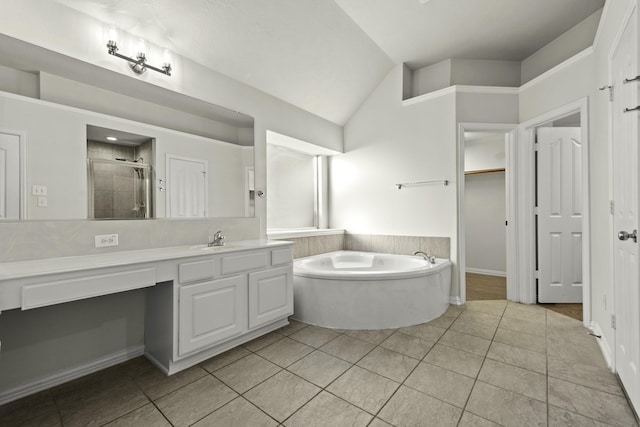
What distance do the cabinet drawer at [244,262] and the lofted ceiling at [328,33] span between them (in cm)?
170

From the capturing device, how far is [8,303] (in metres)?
1.35

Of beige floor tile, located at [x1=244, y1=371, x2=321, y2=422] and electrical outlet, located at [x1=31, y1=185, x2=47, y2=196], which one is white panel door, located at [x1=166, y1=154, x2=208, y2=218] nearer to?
electrical outlet, located at [x1=31, y1=185, x2=47, y2=196]

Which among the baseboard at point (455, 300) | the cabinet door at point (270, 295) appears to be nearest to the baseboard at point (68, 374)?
the cabinet door at point (270, 295)

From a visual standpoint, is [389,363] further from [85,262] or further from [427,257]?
[85,262]

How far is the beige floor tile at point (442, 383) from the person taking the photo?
1.65m

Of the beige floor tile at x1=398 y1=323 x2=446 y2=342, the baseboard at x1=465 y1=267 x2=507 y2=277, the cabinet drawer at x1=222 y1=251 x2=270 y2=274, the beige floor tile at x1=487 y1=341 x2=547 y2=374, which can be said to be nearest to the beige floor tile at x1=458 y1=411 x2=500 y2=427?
the beige floor tile at x1=487 y1=341 x2=547 y2=374

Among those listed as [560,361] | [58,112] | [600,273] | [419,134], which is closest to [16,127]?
[58,112]

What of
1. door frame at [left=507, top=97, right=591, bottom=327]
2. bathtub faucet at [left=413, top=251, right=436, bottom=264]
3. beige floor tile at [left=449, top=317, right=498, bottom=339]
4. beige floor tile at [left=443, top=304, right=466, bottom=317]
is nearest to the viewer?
beige floor tile at [left=449, top=317, right=498, bottom=339]

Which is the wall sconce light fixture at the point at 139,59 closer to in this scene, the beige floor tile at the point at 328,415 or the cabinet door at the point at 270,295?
the cabinet door at the point at 270,295

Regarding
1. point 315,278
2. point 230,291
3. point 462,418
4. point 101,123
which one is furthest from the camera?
point 315,278

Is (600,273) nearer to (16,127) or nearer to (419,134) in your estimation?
(419,134)

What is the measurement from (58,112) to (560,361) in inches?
144

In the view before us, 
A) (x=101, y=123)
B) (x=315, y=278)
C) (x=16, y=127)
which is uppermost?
(x=101, y=123)

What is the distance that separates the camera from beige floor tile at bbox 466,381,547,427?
4.80 ft
